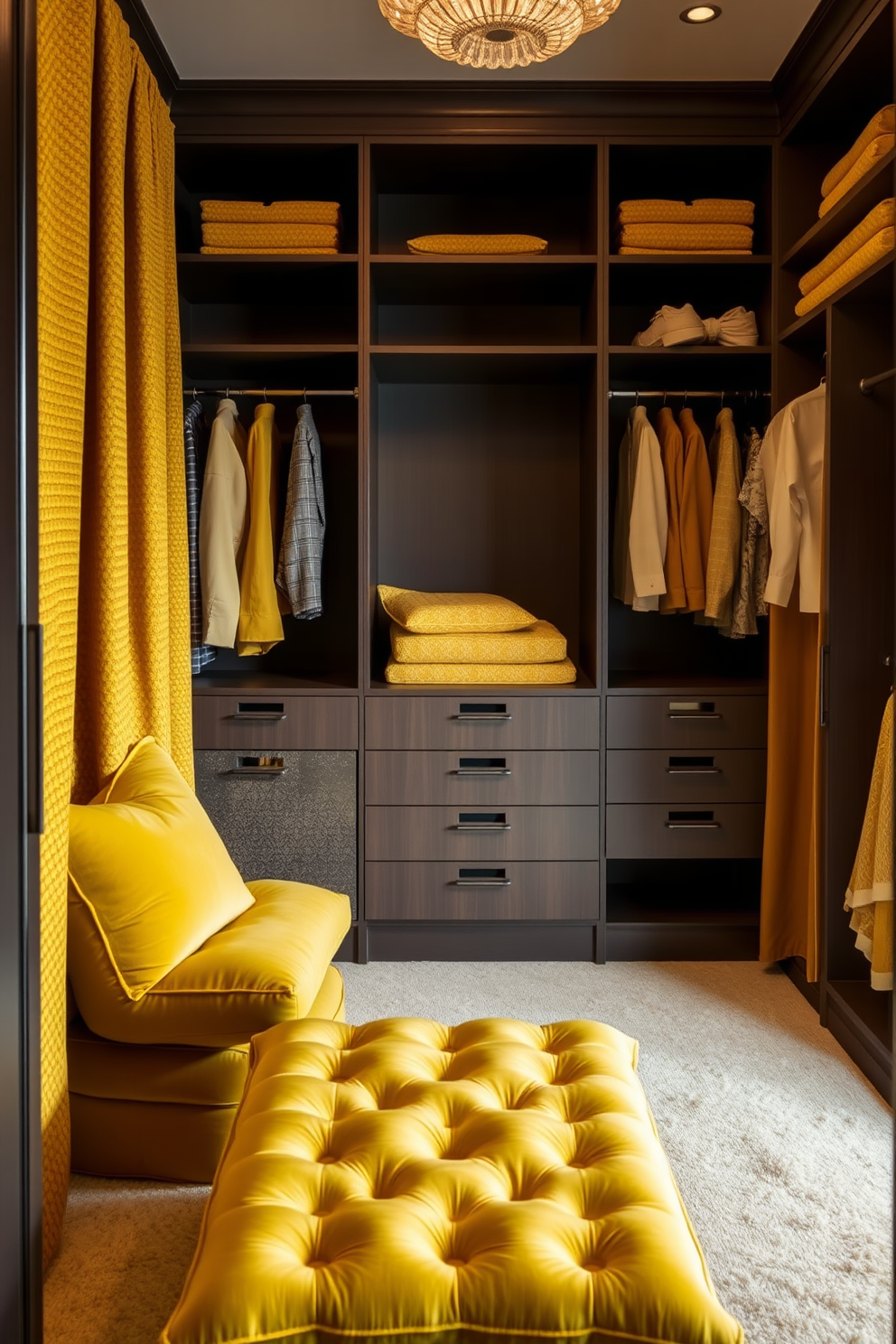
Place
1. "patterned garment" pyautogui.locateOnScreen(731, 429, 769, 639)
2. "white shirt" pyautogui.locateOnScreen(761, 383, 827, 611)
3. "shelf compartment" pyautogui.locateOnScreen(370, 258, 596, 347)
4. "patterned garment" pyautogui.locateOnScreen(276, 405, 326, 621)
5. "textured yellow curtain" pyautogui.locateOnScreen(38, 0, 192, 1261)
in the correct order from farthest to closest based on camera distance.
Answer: "shelf compartment" pyautogui.locateOnScreen(370, 258, 596, 347), "patterned garment" pyautogui.locateOnScreen(276, 405, 326, 621), "patterned garment" pyautogui.locateOnScreen(731, 429, 769, 639), "white shirt" pyautogui.locateOnScreen(761, 383, 827, 611), "textured yellow curtain" pyautogui.locateOnScreen(38, 0, 192, 1261)

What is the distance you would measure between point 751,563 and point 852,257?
0.94 m

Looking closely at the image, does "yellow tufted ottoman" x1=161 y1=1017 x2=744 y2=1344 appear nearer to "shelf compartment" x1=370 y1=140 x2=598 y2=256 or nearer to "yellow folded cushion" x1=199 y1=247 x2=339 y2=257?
"yellow folded cushion" x1=199 y1=247 x2=339 y2=257

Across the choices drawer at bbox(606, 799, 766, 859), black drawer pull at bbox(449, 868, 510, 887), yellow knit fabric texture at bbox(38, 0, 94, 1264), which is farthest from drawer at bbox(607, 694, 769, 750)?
yellow knit fabric texture at bbox(38, 0, 94, 1264)

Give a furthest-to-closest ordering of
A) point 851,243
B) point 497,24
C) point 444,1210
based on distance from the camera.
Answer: point 851,243 → point 497,24 → point 444,1210

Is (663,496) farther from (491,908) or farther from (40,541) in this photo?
(40,541)

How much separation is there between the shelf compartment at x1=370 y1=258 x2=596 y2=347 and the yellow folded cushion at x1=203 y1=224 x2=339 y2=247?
0.87 ft

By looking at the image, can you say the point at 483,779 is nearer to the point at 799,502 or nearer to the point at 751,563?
the point at 751,563

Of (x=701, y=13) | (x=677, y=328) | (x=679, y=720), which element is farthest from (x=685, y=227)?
(x=679, y=720)

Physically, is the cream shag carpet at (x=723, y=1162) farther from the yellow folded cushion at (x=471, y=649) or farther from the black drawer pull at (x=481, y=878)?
the yellow folded cushion at (x=471, y=649)

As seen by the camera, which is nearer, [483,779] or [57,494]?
[57,494]

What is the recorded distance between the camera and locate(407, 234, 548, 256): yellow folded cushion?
10.8 ft

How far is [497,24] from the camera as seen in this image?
2.25 m

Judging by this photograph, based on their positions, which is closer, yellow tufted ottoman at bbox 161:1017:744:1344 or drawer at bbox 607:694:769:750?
yellow tufted ottoman at bbox 161:1017:744:1344

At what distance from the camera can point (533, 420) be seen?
378 centimetres
